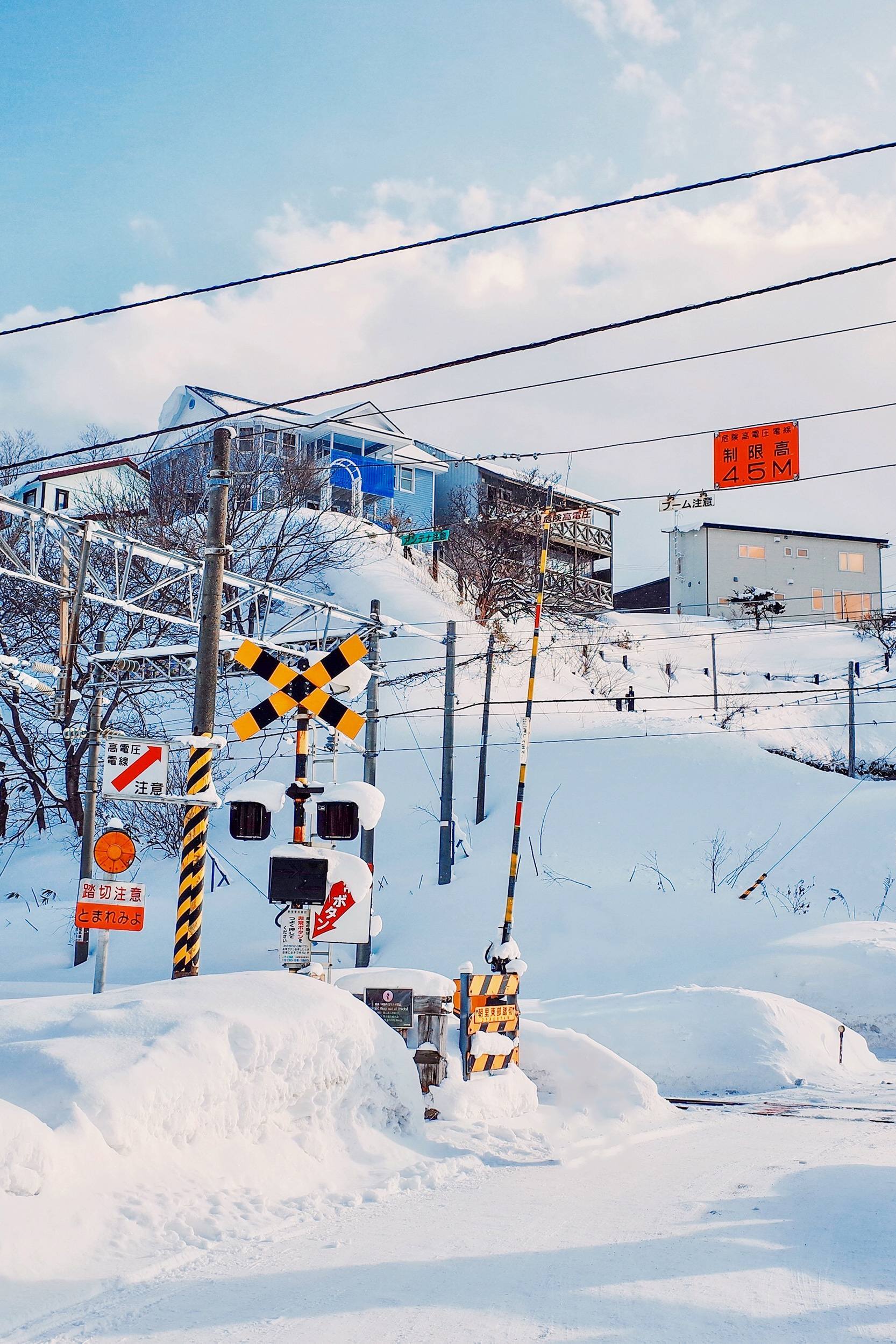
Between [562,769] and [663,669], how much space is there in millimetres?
17305

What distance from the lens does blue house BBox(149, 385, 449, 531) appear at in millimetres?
43969

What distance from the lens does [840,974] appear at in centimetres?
1864

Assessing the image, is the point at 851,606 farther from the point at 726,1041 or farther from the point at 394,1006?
the point at 394,1006

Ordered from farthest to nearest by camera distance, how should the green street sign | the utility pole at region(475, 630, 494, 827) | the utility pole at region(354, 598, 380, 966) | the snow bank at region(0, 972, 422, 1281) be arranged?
the utility pole at region(475, 630, 494, 827) → the utility pole at region(354, 598, 380, 966) → the green street sign → the snow bank at region(0, 972, 422, 1281)

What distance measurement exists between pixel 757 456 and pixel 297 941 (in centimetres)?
807

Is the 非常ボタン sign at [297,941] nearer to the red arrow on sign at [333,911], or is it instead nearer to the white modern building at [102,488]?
the red arrow on sign at [333,911]

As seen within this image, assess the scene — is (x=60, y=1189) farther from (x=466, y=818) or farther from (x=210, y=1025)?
(x=466, y=818)

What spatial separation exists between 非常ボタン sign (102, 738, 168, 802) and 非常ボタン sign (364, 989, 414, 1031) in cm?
389

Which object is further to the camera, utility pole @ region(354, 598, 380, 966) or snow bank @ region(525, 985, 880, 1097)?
utility pole @ region(354, 598, 380, 966)

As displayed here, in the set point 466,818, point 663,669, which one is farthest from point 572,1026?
point 663,669

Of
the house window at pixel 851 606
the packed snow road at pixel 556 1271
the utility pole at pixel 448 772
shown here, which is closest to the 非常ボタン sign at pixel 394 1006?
the packed snow road at pixel 556 1271

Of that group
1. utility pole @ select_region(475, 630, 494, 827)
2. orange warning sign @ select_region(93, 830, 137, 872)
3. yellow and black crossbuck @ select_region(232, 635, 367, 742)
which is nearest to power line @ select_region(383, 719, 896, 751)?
utility pole @ select_region(475, 630, 494, 827)

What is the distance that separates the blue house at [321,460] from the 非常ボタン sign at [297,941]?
107ft

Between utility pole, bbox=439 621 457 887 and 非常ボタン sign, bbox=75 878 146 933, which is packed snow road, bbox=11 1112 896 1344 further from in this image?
utility pole, bbox=439 621 457 887
